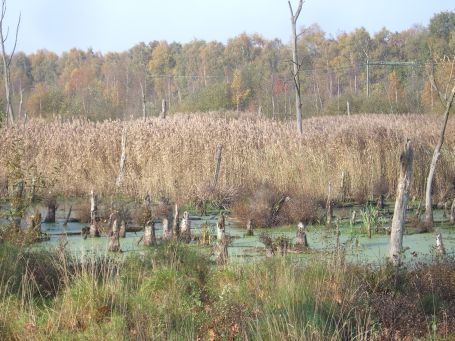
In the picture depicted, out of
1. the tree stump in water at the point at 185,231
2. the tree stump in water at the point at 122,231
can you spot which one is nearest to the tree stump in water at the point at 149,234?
the tree stump in water at the point at 185,231

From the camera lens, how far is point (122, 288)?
793 cm

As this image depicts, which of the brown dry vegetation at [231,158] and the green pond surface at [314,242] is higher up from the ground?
the brown dry vegetation at [231,158]

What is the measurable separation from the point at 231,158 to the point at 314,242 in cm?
609

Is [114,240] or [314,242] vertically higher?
[114,240]

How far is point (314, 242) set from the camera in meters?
11.7

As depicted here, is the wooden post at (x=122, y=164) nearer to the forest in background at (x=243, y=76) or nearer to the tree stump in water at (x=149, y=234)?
the tree stump in water at (x=149, y=234)

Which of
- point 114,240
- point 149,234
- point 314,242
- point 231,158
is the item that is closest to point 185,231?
point 149,234

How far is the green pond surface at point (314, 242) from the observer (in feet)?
33.8

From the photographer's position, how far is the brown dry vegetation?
16.6 metres

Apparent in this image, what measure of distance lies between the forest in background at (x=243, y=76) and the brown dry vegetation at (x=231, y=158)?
14.9 metres

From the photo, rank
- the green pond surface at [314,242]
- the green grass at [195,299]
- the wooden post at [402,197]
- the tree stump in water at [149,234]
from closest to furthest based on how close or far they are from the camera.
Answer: the green grass at [195,299], the wooden post at [402,197], the green pond surface at [314,242], the tree stump in water at [149,234]

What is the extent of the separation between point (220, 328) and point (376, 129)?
12.7m

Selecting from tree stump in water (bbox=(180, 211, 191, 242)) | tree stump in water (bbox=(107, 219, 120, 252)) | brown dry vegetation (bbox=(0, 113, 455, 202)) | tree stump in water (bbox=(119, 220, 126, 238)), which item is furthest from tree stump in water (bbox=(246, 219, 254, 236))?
tree stump in water (bbox=(107, 219, 120, 252))

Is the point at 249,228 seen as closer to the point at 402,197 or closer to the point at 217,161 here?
the point at 402,197
